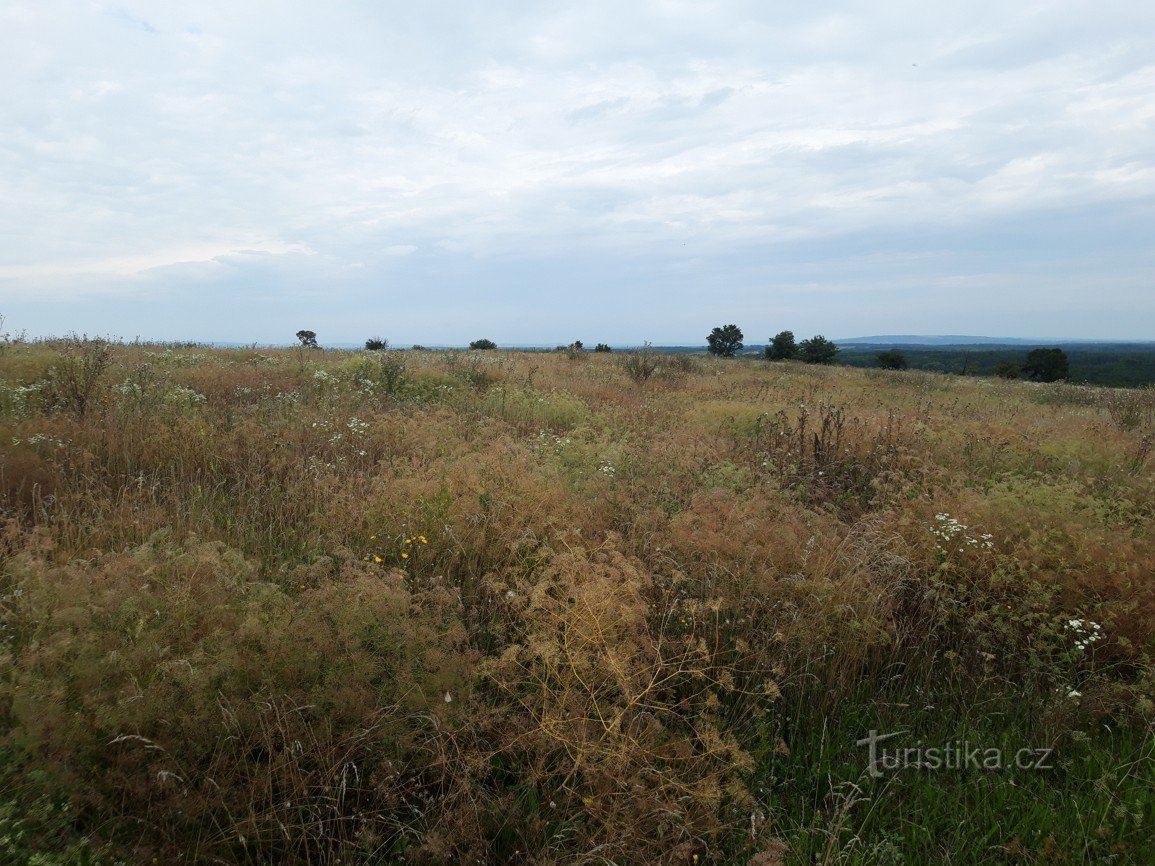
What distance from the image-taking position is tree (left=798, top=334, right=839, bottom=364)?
1493 inches

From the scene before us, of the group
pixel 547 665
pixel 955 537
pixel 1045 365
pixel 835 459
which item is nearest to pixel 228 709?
pixel 547 665

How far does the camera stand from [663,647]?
273 centimetres

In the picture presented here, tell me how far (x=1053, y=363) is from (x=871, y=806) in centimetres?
5181

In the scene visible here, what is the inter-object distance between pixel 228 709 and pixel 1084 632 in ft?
12.8

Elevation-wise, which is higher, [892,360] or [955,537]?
[892,360]

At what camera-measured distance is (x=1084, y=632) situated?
3.08 m

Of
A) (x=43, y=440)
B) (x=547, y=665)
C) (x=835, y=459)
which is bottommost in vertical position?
(x=547, y=665)

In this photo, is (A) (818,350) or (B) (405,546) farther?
(A) (818,350)

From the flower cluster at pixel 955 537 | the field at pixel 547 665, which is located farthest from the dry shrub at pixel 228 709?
the flower cluster at pixel 955 537

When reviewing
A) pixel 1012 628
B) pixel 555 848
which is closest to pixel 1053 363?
pixel 1012 628

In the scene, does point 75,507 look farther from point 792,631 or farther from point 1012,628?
point 1012,628

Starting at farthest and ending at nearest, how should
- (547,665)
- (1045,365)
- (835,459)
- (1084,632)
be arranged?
(1045,365) < (835,459) < (1084,632) < (547,665)

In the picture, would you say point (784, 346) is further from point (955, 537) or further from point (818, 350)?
point (955, 537)

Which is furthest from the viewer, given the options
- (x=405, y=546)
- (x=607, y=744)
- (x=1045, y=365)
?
(x=1045, y=365)
